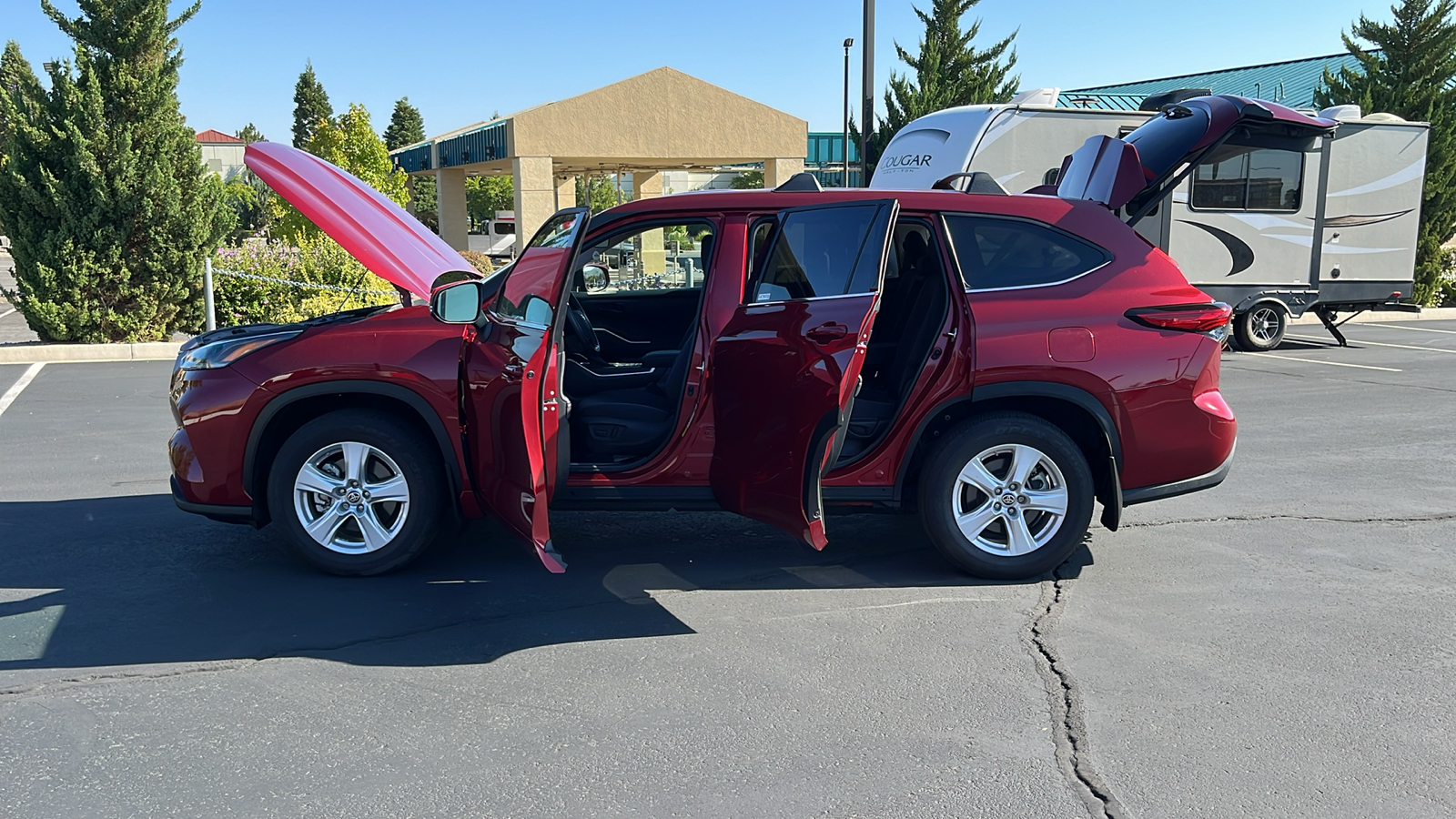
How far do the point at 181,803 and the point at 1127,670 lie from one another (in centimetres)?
314

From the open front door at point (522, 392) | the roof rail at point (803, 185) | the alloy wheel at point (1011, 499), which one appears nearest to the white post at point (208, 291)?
the open front door at point (522, 392)

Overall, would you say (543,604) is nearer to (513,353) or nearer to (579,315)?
(513,353)

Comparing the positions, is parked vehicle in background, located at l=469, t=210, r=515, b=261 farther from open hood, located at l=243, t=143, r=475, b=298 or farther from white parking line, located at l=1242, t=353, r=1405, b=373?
open hood, located at l=243, t=143, r=475, b=298

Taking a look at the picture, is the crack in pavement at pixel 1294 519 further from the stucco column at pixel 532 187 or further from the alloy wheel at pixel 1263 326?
the stucco column at pixel 532 187

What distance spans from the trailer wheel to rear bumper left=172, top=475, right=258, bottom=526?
44.6ft

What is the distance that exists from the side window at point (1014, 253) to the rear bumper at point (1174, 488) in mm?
1024

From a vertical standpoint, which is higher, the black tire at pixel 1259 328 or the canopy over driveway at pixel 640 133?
the canopy over driveway at pixel 640 133

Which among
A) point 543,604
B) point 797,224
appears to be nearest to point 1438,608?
point 797,224

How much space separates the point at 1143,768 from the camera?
3.33 meters

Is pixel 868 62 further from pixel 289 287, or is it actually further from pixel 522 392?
pixel 522 392

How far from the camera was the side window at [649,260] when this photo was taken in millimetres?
5145

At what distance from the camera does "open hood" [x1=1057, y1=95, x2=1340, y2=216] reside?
534 centimetres

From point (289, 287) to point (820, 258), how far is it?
12111 mm

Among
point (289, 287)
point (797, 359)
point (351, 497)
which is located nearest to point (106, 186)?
point (289, 287)
